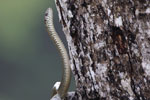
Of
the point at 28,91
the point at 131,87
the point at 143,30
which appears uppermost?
the point at 143,30

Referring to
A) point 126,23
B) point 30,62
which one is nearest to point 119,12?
point 126,23

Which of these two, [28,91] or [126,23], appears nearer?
[126,23]

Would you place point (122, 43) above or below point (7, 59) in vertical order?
above

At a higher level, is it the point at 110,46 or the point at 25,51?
the point at 110,46

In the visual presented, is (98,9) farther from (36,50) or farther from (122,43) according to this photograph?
(36,50)

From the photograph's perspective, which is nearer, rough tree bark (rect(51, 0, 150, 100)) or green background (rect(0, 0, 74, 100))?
rough tree bark (rect(51, 0, 150, 100))
